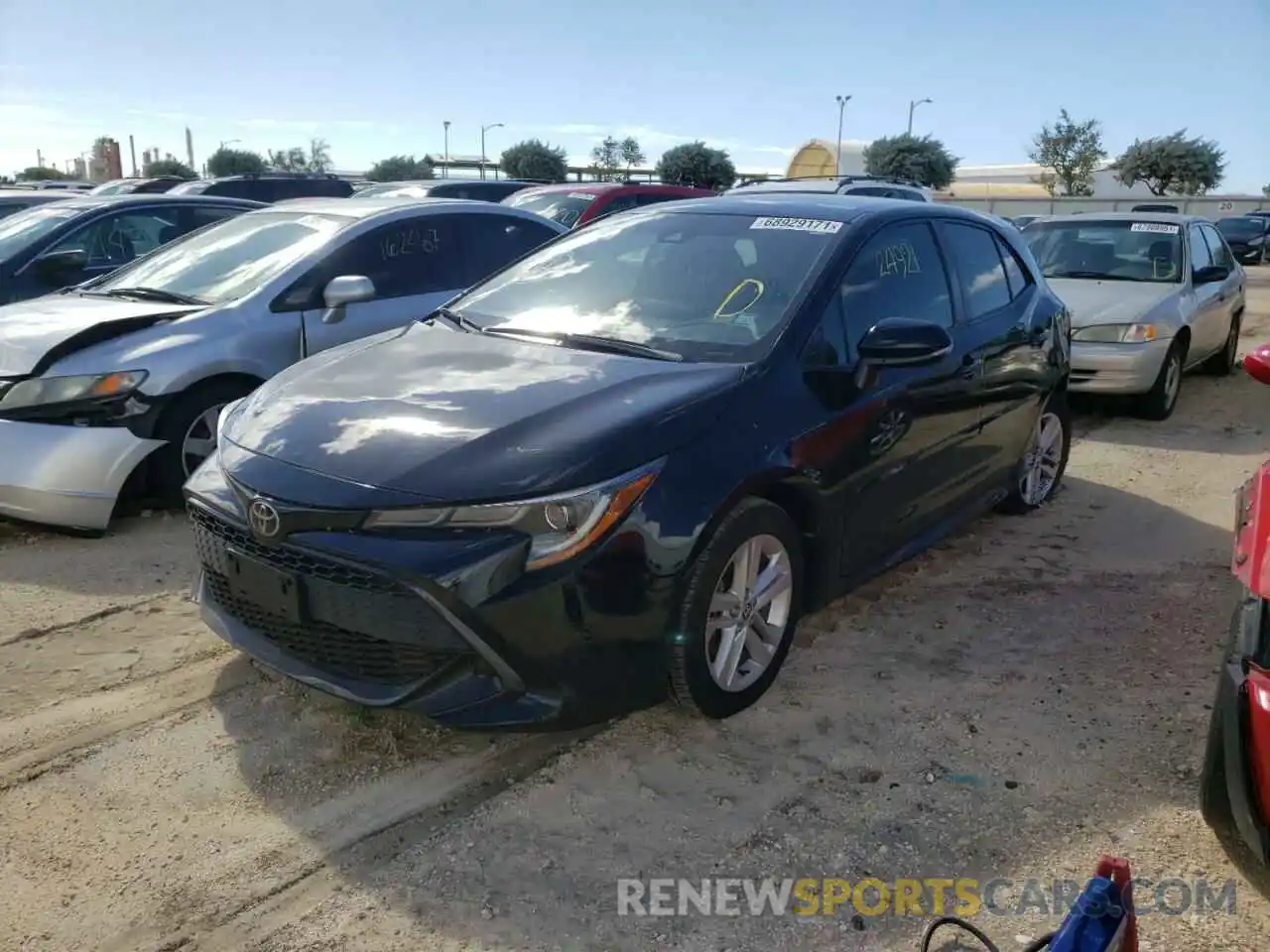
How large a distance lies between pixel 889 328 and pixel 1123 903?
2.10 m

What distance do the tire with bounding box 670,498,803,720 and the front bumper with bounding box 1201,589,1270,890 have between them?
4.23 ft

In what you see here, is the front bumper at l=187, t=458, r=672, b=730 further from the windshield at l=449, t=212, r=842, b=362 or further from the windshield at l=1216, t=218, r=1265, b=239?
the windshield at l=1216, t=218, r=1265, b=239

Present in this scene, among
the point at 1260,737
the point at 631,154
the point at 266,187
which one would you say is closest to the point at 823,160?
the point at 631,154

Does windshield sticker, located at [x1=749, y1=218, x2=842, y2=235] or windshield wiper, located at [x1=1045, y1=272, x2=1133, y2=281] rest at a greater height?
windshield sticker, located at [x1=749, y1=218, x2=842, y2=235]

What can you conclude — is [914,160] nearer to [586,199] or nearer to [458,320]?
[586,199]

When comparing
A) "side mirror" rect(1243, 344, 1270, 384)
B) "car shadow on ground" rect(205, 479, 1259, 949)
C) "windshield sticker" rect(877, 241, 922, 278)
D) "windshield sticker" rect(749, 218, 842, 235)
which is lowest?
"car shadow on ground" rect(205, 479, 1259, 949)

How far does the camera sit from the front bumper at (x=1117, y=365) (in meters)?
7.73

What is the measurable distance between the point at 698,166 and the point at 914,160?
14117 millimetres

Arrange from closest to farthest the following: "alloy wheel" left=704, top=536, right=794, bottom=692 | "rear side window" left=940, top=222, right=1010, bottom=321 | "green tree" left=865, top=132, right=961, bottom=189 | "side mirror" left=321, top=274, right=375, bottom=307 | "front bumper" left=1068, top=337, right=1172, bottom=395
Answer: "alloy wheel" left=704, top=536, right=794, bottom=692 → "rear side window" left=940, top=222, right=1010, bottom=321 → "side mirror" left=321, top=274, right=375, bottom=307 → "front bumper" left=1068, top=337, right=1172, bottom=395 → "green tree" left=865, top=132, right=961, bottom=189

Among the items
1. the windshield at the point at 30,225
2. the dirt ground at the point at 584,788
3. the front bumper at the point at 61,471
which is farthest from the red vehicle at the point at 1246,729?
the windshield at the point at 30,225

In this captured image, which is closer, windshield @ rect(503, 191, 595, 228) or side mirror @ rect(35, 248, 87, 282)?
side mirror @ rect(35, 248, 87, 282)

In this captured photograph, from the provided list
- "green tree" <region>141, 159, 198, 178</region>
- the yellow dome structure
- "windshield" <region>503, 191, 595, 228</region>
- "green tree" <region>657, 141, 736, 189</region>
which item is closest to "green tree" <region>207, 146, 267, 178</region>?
"green tree" <region>141, 159, 198, 178</region>

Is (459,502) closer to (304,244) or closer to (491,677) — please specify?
(491,677)

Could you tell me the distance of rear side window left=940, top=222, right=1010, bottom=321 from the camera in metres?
4.55
